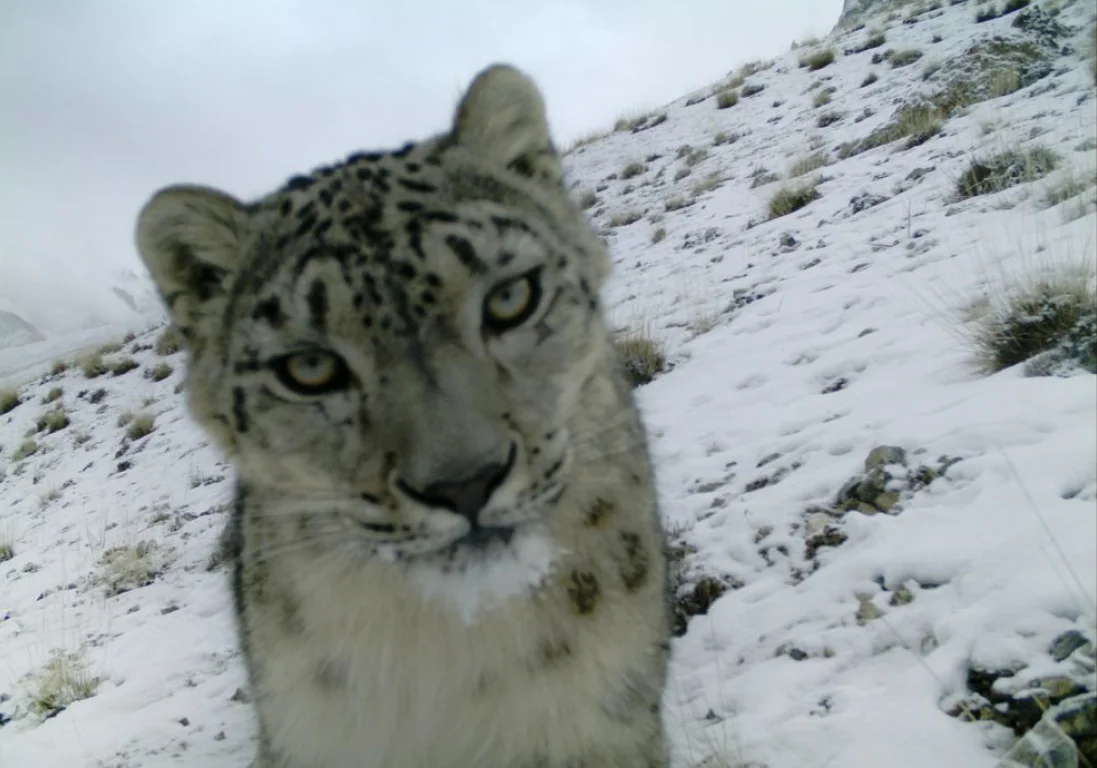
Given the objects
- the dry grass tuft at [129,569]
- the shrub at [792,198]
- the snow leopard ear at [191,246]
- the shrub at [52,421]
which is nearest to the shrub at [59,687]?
the dry grass tuft at [129,569]

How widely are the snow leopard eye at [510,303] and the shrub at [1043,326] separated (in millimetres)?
1251

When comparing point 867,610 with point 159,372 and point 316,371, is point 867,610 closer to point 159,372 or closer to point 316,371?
point 316,371

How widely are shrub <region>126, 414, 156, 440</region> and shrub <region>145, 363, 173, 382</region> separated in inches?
73.2

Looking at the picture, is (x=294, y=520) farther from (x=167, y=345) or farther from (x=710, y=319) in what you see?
(x=167, y=345)

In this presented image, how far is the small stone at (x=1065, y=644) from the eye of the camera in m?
1.64

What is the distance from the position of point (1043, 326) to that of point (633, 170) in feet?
36.4

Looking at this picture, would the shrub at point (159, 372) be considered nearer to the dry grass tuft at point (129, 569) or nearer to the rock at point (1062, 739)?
the dry grass tuft at point (129, 569)

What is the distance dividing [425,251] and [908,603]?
1.84 meters

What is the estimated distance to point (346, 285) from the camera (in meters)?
1.67

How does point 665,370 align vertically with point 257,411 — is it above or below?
below

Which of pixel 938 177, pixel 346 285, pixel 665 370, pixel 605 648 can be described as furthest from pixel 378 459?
pixel 938 177

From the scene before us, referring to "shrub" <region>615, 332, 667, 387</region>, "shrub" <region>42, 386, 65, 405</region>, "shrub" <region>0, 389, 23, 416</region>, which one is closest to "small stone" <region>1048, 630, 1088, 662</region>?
"shrub" <region>615, 332, 667, 387</region>

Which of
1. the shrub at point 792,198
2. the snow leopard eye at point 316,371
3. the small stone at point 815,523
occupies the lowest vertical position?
the small stone at point 815,523

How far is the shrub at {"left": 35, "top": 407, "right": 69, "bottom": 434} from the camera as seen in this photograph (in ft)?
34.4
